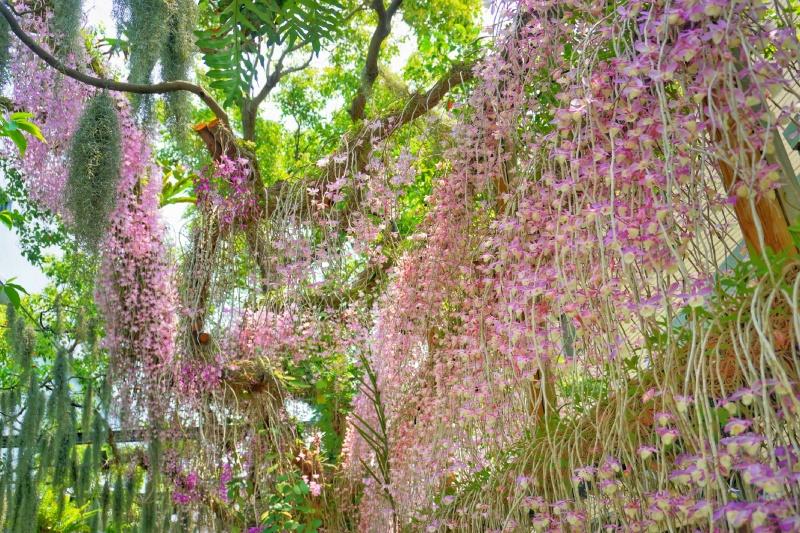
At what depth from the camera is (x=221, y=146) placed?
309cm

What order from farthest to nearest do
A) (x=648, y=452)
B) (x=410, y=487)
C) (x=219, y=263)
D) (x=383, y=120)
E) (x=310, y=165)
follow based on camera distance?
(x=219, y=263)
(x=310, y=165)
(x=383, y=120)
(x=410, y=487)
(x=648, y=452)

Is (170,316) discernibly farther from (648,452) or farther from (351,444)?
(648,452)

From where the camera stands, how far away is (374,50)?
358cm

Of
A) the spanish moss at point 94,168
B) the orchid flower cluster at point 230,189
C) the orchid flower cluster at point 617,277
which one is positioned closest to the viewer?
the orchid flower cluster at point 617,277

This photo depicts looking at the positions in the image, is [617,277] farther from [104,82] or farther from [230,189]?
[230,189]

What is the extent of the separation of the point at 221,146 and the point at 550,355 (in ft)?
6.97

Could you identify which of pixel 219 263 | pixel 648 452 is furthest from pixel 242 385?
pixel 648 452

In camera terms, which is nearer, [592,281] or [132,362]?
[592,281]

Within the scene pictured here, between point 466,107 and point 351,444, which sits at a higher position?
point 466,107

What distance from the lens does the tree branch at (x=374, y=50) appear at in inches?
127

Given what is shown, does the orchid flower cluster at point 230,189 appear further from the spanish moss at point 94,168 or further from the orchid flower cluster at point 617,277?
the orchid flower cluster at point 617,277

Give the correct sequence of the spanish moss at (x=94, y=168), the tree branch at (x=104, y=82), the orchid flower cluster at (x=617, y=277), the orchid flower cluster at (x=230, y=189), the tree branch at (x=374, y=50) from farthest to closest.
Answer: the tree branch at (x=374, y=50) → the orchid flower cluster at (x=230, y=189) → the spanish moss at (x=94, y=168) → the tree branch at (x=104, y=82) → the orchid flower cluster at (x=617, y=277)

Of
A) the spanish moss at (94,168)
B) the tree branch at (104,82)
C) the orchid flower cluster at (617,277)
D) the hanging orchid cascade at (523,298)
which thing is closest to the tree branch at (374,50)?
the hanging orchid cascade at (523,298)

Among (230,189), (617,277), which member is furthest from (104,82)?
(617,277)
